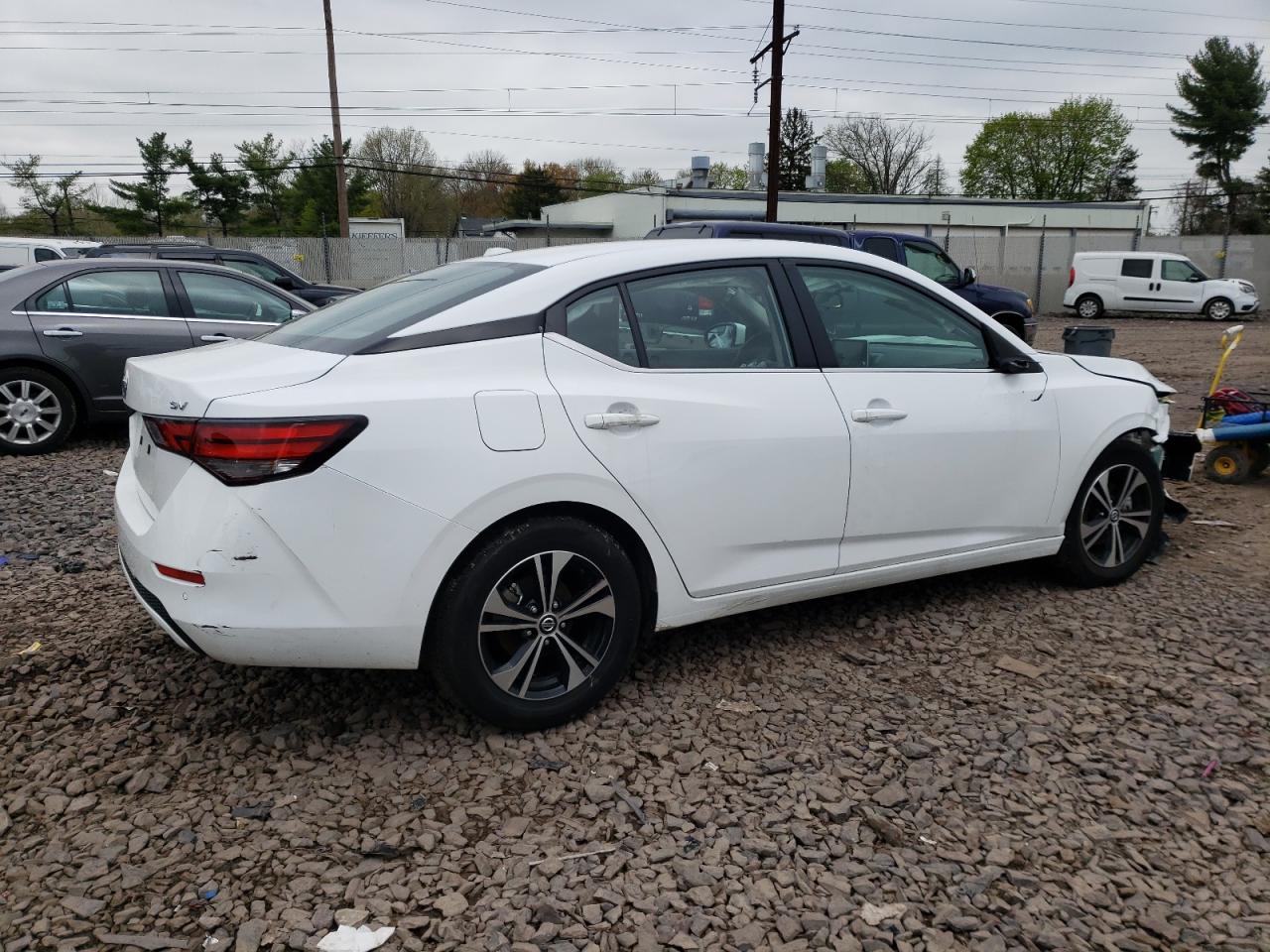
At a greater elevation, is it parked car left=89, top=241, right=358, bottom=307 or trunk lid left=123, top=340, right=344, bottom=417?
parked car left=89, top=241, right=358, bottom=307

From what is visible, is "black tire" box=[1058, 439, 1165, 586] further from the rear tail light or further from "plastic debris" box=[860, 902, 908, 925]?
the rear tail light

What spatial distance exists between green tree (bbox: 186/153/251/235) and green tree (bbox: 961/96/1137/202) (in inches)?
1912

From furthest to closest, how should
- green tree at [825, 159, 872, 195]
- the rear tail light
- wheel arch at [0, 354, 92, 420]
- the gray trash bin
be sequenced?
green tree at [825, 159, 872, 195]
wheel arch at [0, 354, 92, 420]
the gray trash bin
the rear tail light

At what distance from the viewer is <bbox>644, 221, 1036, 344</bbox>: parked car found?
11219 mm

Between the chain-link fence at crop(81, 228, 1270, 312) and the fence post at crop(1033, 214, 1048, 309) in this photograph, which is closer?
the chain-link fence at crop(81, 228, 1270, 312)

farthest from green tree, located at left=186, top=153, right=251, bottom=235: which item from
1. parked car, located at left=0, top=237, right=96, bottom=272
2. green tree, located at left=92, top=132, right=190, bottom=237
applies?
parked car, located at left=0, top=237, right=96, bottom=272

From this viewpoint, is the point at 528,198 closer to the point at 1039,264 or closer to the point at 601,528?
the point at 1039,264

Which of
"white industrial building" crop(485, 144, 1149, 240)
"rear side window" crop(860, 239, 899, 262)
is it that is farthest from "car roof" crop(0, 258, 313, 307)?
"white industrial building" crop(485, 144, 1149, 240)

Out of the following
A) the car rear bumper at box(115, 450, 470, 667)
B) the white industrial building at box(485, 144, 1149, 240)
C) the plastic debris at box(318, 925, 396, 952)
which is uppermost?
the white industrial building at box(485, 144, 1149, 240)

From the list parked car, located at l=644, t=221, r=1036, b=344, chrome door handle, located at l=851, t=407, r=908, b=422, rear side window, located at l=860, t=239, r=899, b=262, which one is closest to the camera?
chrome door handle, located at l=851, t=407, r=908, b=422

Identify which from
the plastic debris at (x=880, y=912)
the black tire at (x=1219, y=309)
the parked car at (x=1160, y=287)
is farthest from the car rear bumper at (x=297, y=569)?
the black tire at (x=1219, y=309)

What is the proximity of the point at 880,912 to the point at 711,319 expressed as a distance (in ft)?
6.66

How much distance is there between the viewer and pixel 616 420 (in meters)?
3.10

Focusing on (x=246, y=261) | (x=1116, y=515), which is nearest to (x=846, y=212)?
(x=246, y=261)
